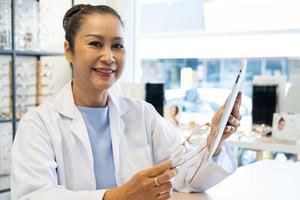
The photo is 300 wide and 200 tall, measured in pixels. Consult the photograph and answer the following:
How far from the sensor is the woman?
109cm

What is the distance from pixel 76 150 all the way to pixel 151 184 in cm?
42

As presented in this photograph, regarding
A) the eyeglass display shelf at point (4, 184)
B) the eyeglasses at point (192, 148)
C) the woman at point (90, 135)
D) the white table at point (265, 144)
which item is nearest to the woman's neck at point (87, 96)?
the woman at point (90, 135)

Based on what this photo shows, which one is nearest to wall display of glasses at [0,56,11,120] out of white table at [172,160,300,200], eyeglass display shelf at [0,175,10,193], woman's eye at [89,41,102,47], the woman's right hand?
eyeglass display shelf at [0,175,10,193]

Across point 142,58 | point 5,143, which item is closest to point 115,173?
point 5,143

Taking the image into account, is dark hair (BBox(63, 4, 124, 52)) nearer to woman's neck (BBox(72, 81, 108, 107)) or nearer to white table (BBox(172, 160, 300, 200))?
woman's neck (BBox(72, 81, 108, 107))

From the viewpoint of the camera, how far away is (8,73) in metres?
2.36

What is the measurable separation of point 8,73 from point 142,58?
1.08 metres

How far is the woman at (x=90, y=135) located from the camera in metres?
1.09

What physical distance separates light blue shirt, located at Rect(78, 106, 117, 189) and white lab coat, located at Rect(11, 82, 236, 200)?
20mm

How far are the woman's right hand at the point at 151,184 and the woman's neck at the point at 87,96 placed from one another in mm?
465

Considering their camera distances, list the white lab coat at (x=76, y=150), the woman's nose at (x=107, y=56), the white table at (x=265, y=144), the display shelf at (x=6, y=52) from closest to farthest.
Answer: the white lab coat at (x=76, y=150) < the woman's nose at (x=107, y=56) < the white table at (x=265, y=144) < the display shelf at (x=6, y=52)

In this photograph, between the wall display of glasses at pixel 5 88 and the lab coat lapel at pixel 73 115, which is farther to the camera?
the wall display of glasses at pixel 5 88

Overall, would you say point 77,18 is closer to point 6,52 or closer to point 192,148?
point 192,148

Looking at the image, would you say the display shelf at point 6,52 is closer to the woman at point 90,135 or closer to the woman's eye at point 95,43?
the woman at point 90,135
